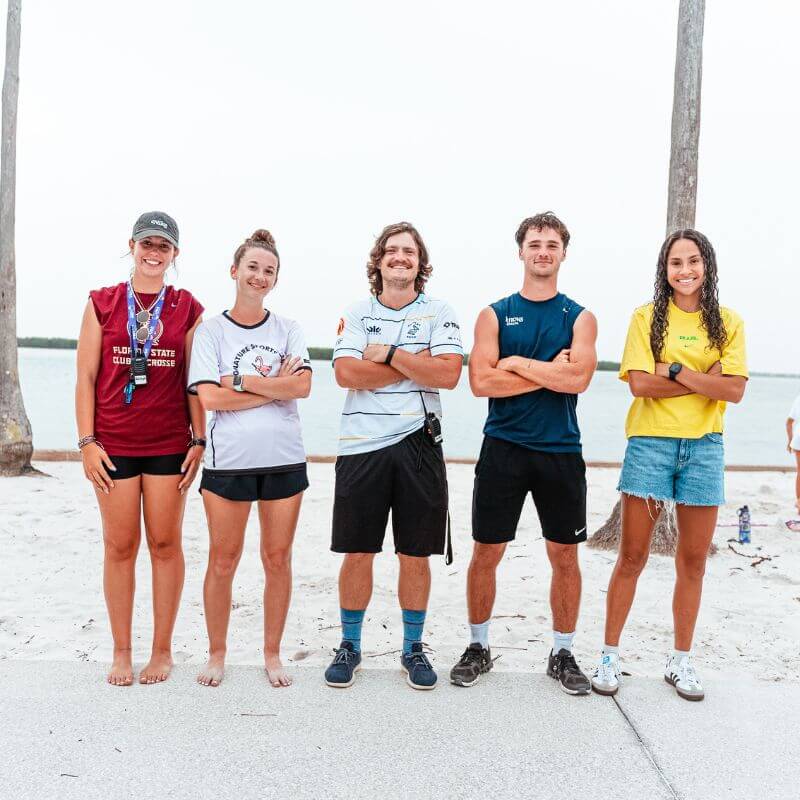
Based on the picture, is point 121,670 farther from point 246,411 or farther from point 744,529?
point 744,529

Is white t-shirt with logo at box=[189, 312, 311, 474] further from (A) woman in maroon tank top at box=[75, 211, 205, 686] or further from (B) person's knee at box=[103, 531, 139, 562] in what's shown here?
(B) person's knee at box=[103, 531, 139, 562]

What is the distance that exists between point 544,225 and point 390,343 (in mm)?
848

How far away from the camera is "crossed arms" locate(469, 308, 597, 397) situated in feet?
9.56

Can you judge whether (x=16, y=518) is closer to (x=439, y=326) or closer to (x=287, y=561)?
(x=287, y=561)

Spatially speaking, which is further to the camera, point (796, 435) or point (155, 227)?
point (796, 435)

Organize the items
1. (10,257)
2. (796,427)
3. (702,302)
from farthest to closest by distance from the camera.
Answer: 1. (10,257)
2. (796,427)
3. (702,302)

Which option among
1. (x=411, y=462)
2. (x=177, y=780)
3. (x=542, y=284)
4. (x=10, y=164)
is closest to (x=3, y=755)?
(x=177, y=780)

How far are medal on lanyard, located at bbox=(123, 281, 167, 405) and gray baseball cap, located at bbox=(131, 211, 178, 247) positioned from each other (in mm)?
279

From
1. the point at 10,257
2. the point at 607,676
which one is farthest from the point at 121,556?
the point at 10,257

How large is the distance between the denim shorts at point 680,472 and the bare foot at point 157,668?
2098 millimetres

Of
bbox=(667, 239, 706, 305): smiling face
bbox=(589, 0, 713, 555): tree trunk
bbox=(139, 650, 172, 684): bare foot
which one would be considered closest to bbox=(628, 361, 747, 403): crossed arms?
bbox=(667, 239, 706, 305): smiling face

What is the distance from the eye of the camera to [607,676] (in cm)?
297

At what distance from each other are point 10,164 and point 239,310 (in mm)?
6759

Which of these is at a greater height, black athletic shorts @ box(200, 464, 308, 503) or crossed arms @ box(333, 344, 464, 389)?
crossed arms @ box(333, 344, 464, 389)
